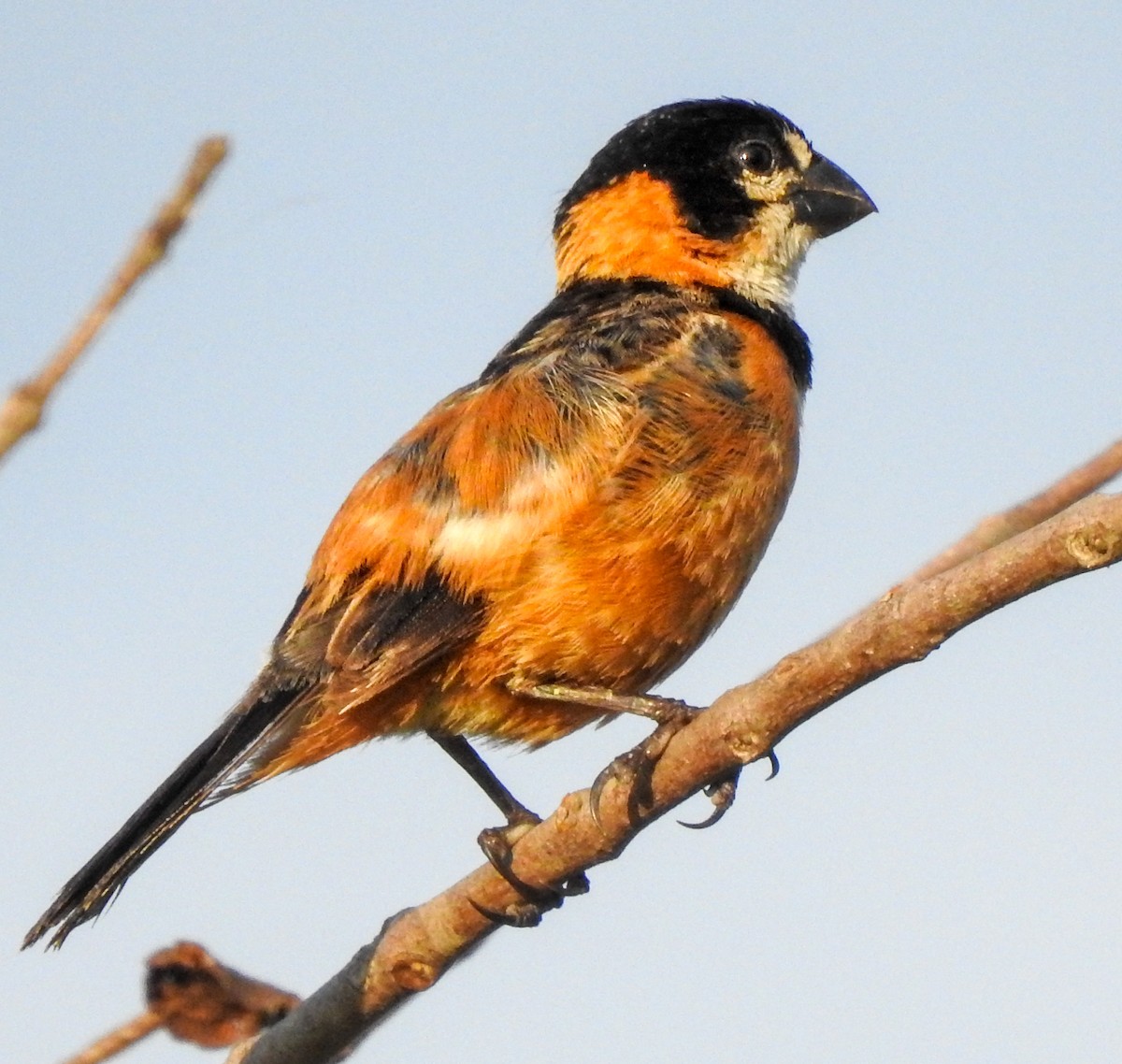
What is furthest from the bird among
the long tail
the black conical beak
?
the black conical beak

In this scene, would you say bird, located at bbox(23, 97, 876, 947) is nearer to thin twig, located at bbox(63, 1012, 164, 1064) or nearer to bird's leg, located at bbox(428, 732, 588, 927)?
bird's leg, located at bbox(428, 732, 588, 927)

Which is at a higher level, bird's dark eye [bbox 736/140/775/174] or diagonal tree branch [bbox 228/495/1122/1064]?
bird's dark eye [bbox 736/140/775/174]

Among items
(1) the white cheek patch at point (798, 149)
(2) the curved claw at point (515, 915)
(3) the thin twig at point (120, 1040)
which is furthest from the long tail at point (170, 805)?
(1) the white cheek patch at point (798, 149)

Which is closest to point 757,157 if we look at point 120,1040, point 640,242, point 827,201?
point 827,201

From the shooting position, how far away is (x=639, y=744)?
4492mm

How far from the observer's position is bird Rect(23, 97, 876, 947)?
5297mm

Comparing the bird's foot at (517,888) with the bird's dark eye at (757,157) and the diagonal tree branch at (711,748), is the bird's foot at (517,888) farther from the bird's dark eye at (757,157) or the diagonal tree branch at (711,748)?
the bird's dark eye at (757,157)

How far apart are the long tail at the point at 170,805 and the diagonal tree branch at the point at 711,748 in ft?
2.20

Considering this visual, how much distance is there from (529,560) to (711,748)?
4.69 ft

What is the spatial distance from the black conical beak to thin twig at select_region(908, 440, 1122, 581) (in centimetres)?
315

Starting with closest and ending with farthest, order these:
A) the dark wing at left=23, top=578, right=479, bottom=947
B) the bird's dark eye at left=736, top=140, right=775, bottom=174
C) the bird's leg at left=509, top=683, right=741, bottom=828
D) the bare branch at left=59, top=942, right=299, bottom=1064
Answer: the bare branch at left=59, top=942, right=299, bottom=1064 < the bird's leg at left=509, top=683, right=741, bottom=828 < the dark wing at left=23, top=578, right=479, bottom=947 < the bird's dark eye at left=736, top=140, right=775, bottom=174

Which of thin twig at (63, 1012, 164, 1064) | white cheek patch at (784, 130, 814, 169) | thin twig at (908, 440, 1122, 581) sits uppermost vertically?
white cheek patch at (784, 130, 814, 169)

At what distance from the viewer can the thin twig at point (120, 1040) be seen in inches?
118

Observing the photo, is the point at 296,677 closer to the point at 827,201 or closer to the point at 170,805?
the point at 170,805
